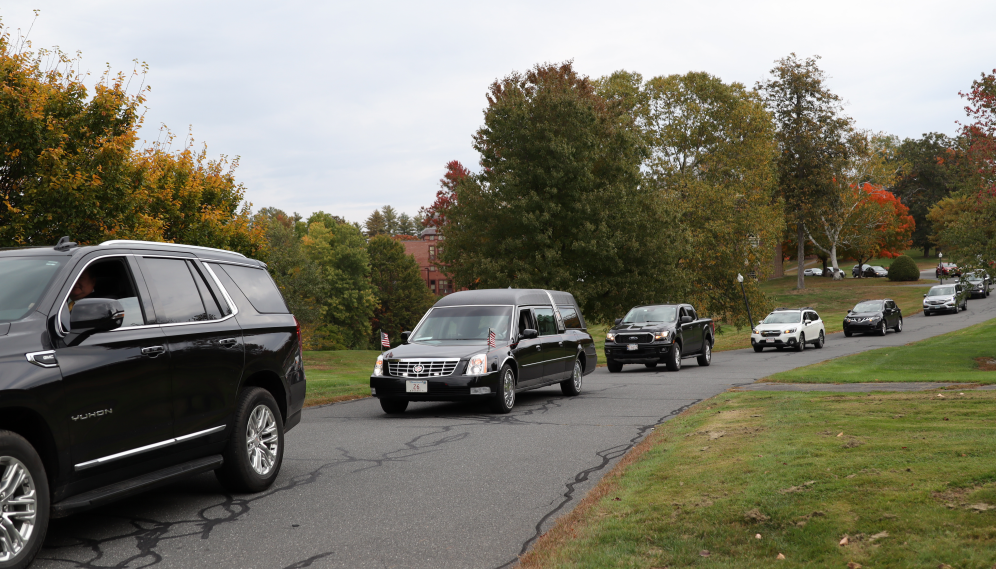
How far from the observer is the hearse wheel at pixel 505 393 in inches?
500

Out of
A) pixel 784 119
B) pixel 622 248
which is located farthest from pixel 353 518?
pixel 784 119

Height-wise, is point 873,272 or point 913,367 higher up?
point 873,272

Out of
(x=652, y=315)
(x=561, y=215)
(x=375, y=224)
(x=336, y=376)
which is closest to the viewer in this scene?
(x=336, y=376)

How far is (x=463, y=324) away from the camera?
13.9 metres

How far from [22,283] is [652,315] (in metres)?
21.2

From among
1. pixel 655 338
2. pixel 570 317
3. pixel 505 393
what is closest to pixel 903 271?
pixel 655 338

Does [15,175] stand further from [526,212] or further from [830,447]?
[526,212]

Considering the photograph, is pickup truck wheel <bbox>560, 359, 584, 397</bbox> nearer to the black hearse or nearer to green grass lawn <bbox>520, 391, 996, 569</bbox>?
the black hearse

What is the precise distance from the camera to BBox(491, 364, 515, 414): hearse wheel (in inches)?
500

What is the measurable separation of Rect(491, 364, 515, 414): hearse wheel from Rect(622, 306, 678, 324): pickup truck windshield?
12.3 m

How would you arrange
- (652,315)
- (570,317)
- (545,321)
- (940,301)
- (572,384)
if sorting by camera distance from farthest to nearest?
1. (940,301)
2. (652,315)
3. (570,317)
4. (572,384)
5. (545,321)

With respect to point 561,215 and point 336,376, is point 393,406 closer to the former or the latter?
point 336,376

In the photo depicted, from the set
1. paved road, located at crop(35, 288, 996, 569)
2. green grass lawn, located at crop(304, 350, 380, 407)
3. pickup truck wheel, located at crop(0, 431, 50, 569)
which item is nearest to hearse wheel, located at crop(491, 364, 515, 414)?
paved road, located at crop(35, 288, 996, 569)

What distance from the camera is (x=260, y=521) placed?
6117 millimetres
